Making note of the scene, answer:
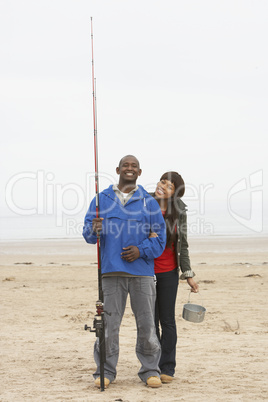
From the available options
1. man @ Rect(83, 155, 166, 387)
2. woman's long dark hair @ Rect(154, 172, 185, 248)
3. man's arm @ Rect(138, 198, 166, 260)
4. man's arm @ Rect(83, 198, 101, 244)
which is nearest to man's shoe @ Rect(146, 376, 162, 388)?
man @ Rect(83, 155, 166, 387)

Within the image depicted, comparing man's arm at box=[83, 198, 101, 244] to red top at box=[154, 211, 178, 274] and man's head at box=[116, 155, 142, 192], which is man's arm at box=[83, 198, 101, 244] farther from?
red top at box=[154, 211, 178, 274]

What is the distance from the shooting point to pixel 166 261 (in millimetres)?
4453

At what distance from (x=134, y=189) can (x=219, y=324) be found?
3365 mm

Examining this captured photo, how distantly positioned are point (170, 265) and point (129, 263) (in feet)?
1.66

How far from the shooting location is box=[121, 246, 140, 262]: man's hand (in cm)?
402

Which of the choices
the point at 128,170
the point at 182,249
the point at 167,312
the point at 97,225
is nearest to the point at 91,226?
the point at 97,225

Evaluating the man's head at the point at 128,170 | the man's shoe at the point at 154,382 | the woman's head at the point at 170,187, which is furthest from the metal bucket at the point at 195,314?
the man's head at the point at 128,170

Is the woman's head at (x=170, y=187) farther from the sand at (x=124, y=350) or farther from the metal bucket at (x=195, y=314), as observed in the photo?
the sand at (x=124, y=350)

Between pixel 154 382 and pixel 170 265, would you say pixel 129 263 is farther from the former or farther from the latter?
pixel 154 382

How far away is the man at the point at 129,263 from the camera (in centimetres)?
409

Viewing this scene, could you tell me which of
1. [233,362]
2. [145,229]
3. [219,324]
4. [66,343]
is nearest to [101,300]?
[145,229]

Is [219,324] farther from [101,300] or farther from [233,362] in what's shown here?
[101,300]

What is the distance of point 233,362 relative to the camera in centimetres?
496

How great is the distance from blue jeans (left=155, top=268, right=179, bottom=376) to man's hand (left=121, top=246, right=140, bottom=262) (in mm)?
473
